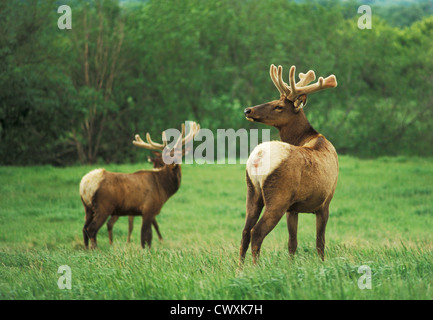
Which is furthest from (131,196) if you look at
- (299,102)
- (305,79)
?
(299,102)

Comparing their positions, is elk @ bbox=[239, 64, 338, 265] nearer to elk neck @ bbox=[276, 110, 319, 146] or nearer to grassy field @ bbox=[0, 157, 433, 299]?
elk neck @ bbox=[276, 110, 319, 146]

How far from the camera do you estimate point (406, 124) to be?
85.3 ft

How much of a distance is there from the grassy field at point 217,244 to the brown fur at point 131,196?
1.44 feet

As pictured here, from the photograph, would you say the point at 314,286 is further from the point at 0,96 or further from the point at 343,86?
the point at 343,86

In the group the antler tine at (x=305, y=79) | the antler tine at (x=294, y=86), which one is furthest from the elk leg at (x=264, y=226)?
the antler tine at (x=305, y=79)

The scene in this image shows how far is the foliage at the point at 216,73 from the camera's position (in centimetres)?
2362

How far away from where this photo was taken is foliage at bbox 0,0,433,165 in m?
23.6

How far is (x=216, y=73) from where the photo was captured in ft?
93.3

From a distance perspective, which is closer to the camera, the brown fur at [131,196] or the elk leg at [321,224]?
the elk leg at [321,224]

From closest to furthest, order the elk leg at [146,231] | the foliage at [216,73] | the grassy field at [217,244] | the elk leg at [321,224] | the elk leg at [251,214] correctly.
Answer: the grassy field at [217,244]
the elk leg at [251,214]
the elk leg at [321,224]
the elk leg at [146,231]
the foliage at [216,73]

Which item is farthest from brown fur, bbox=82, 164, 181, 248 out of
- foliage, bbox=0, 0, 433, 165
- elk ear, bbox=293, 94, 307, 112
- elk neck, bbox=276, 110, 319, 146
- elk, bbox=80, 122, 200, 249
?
foliage, bbox=0, 0, 433, 165

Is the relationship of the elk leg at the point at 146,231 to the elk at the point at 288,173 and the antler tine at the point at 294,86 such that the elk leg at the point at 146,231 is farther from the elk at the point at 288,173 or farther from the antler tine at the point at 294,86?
the antler tine at the point at 294,86

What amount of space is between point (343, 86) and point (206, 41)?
720 cm

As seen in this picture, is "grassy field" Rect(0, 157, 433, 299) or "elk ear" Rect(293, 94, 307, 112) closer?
"grassy field" Rect(0, 157, 433, 299)
